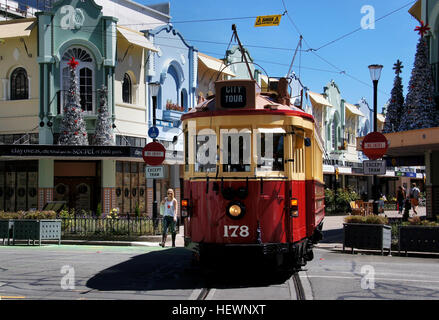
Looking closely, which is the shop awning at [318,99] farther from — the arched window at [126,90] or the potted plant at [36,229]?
the potted plant at [36,229]

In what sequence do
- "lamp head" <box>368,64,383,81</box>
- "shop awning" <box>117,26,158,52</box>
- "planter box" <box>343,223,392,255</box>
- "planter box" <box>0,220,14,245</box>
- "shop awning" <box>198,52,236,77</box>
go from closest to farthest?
"planter box" <box>343,223,392,255</box>, "planter box" <box>0,220,14,245</box>, "lamp head" <box>368,64,383,81</box>, "shop awning" <box>117,26,158,52</box>, "shop awning" <box>198,52,236,77</box>

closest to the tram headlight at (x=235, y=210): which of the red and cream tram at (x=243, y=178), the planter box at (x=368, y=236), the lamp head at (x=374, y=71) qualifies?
the red and cream tram at (x=243, y=178)

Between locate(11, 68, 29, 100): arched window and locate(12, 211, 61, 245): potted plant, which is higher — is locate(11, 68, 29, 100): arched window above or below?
above

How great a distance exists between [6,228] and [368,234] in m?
11.0

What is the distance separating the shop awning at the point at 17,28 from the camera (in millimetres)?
29250

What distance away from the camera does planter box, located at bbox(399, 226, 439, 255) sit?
49.4ft

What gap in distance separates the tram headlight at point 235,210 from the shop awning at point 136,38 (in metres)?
22.2

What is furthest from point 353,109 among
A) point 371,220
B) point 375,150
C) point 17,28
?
point 371,220

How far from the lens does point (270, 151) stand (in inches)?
394

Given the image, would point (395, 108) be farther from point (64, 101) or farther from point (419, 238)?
point (64, 101)

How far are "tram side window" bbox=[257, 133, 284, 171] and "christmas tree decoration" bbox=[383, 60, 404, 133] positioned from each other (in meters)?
19.6

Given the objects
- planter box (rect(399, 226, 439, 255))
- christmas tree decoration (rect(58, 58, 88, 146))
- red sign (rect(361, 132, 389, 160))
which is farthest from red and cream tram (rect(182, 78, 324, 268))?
christmas tree decoration (rect(58, 58, 88, 146))

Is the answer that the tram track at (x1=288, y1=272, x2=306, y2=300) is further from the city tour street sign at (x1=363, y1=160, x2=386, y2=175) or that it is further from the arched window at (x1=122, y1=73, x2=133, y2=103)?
the arched window at (x1=122, y1=73, x2=133, y2=103)
